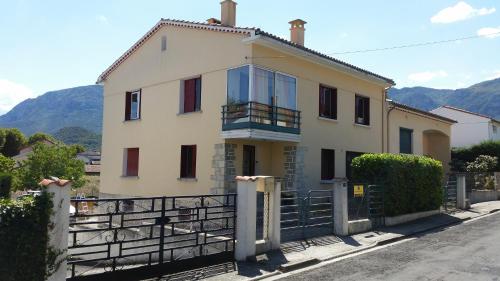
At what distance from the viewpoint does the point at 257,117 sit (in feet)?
48.1

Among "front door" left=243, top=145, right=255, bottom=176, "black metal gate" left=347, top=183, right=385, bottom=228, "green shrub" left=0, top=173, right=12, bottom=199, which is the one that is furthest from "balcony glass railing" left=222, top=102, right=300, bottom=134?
"green shrub" left=0, top=173, right=12, bottom=199

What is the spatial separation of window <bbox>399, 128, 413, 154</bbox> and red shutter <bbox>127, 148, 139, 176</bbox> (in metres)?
13.8

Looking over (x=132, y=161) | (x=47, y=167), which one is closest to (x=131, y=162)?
(x=132, y=161)

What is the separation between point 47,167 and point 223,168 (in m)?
22.6

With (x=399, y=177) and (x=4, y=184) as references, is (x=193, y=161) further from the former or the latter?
(x=4, y=184)

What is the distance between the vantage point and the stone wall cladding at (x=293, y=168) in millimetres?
16547

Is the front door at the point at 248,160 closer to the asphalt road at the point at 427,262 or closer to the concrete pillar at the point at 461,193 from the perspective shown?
the asphalt road at the point at 427,262

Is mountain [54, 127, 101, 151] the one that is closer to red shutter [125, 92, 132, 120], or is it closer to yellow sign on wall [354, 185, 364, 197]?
red shutter [125, 92, 132, 120]

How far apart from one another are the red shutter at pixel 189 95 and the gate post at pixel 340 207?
7.07 meters

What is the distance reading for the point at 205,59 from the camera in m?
16.4

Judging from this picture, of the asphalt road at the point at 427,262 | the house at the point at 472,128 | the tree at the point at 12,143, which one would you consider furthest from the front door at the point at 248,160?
the tree at the point at 12,143

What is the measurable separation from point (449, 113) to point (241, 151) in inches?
1226

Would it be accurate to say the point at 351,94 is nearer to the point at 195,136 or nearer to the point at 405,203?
the point at 405,203

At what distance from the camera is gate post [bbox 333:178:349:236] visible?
12.2 m
